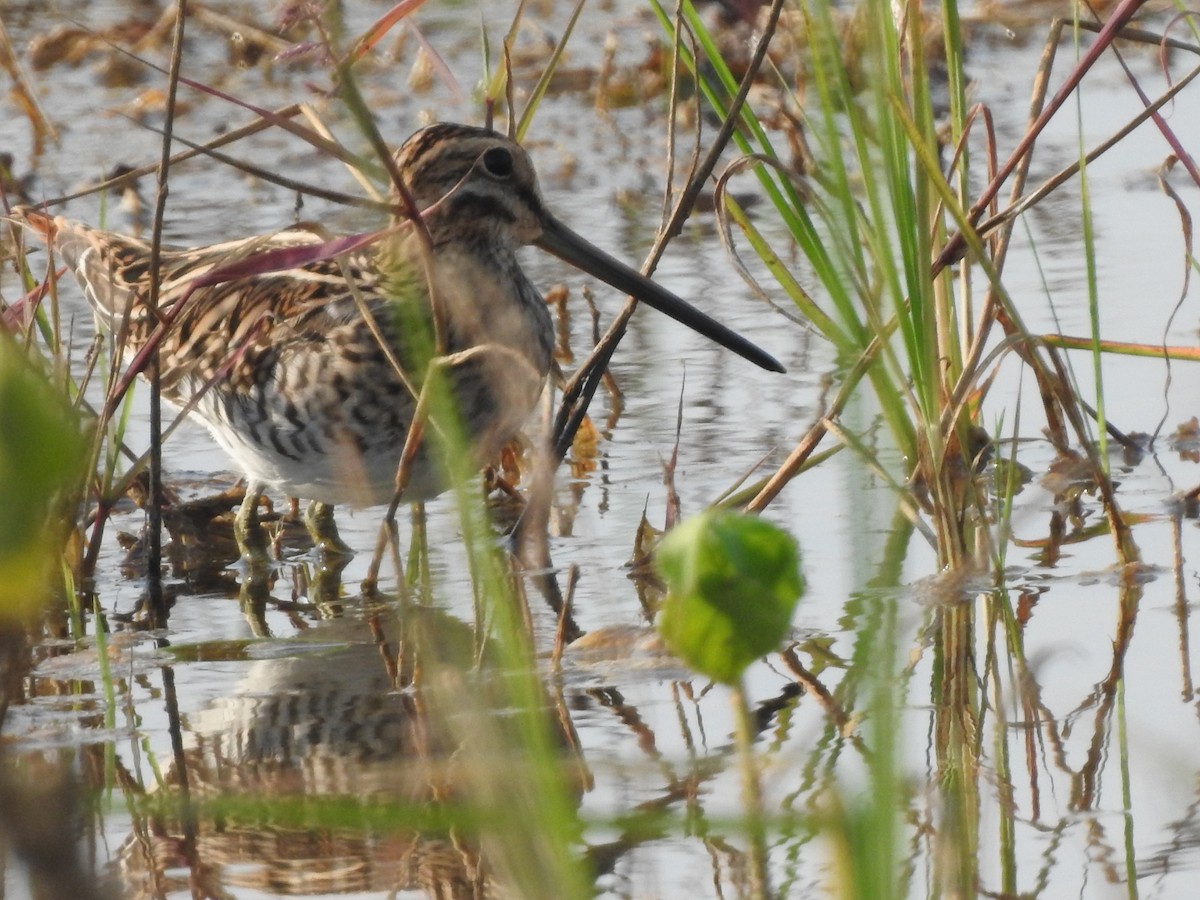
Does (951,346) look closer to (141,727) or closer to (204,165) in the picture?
(141,727)

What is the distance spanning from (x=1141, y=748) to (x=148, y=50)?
6.58 m

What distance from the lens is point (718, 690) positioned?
2.81m

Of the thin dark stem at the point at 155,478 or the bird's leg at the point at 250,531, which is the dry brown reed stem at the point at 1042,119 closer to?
the thin dark stem at the point at 155,478

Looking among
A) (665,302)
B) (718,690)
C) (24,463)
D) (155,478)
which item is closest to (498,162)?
(665,302)

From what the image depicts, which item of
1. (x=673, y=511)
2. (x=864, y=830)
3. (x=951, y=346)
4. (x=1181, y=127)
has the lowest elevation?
(x=864, y=830)

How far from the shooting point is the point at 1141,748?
8.03 feet

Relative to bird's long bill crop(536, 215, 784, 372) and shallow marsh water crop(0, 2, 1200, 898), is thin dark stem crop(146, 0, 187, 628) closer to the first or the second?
shallow marsh water crop(0, 2, 1200, 898)

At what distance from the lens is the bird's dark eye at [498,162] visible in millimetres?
3846

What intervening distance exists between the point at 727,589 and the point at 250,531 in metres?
2.87

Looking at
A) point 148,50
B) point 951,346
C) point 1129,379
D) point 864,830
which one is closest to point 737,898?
point 864,830

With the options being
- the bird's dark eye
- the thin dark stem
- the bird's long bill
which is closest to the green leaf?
the thin dark stem

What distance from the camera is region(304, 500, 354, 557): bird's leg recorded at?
3.95 m

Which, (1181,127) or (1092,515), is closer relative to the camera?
(1092,515)

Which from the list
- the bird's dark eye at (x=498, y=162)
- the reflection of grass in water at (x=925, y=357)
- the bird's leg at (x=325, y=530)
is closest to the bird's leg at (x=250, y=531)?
the bird's leg at (x=325, y=530)
